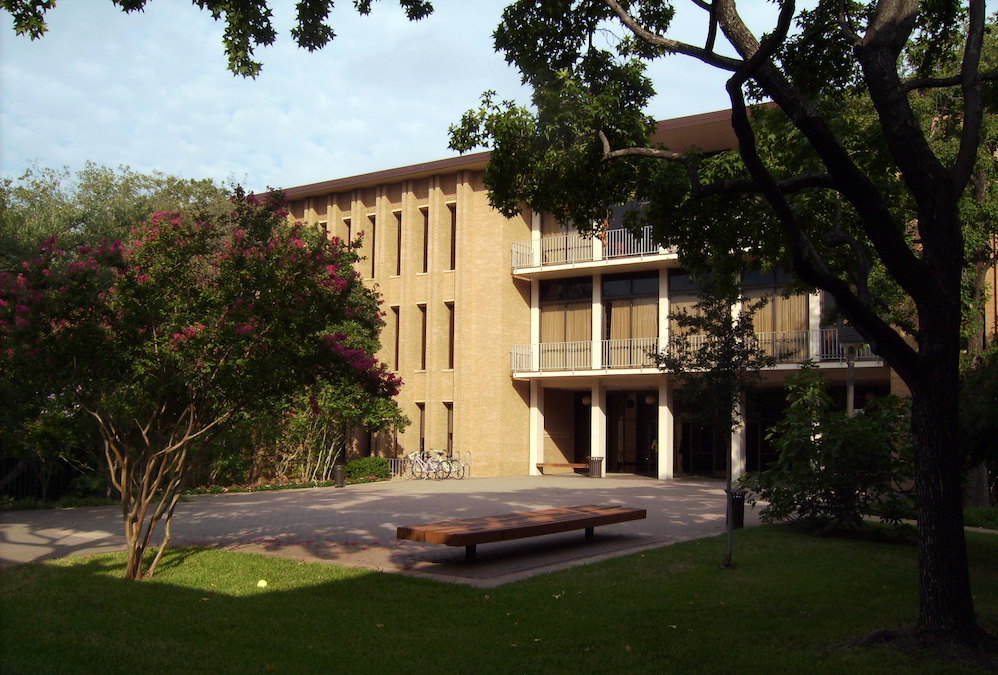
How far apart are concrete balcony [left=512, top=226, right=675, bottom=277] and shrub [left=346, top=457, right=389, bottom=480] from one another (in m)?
7.83

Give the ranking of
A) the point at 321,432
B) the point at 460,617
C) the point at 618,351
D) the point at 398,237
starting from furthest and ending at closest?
the point at 398,237 → the point at 618,351 → the point at 321,432 → the point at 460,617

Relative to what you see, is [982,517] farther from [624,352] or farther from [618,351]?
[618,351]

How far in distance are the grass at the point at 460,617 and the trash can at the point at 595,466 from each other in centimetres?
1891

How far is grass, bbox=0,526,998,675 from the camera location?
6129 millimetres

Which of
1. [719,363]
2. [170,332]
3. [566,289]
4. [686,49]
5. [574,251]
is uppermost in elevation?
[574,251]

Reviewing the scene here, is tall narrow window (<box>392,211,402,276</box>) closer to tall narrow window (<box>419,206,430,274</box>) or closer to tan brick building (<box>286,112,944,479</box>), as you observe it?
tan brick building (<box>286,112,944,479</box>)

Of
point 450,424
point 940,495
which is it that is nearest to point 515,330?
point 450,424

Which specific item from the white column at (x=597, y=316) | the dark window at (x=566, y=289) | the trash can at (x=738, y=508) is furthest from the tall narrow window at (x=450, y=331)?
the trash can at (x=738, y=508)

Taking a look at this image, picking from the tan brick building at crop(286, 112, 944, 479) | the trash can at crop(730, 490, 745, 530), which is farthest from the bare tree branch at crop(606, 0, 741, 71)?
the tan brick building at crop(286, 112, 944, 479)

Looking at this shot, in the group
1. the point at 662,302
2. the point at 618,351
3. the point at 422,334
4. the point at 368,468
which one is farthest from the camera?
the point at 422,334

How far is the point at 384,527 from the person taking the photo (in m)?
14.4

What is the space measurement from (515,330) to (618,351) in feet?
12.5

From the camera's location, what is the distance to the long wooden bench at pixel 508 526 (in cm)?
1007

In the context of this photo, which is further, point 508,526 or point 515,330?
point 515,330
